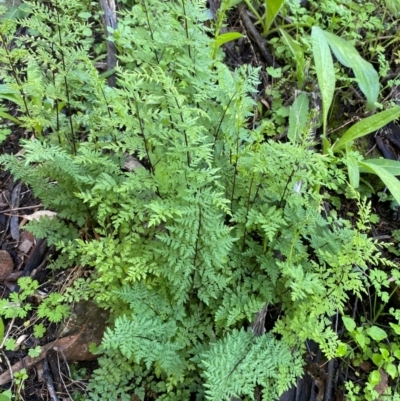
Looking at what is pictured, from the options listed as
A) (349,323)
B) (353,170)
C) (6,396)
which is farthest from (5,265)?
(353,170)

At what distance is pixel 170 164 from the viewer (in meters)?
1.80

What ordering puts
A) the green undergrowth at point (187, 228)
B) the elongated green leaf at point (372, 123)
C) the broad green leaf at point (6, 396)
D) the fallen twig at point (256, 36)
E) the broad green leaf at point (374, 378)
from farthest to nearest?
1. the fallen twig at point (256, 36)
2. the elongated green leaf at point (372, 123)
3. the broad green leaf at point (374, 378)
4. the broad green leaf at point (6, 396)
5. the green undergrowth at point (187, 228)

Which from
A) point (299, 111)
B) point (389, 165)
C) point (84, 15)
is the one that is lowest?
point (389, 165)

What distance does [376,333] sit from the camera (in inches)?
91.6

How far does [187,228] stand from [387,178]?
1323 millimetres

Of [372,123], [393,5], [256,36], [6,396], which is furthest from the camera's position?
[256,36]

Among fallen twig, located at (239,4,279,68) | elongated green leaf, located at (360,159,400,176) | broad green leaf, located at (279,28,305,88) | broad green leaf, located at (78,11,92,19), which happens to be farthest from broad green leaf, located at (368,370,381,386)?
broad green leaf, located at (78,11,92,19)

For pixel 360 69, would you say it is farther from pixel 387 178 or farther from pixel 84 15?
pixel 84 15

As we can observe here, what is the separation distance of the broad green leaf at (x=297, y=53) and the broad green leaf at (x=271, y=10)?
0.11 meters

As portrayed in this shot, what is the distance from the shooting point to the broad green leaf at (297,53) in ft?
9.55

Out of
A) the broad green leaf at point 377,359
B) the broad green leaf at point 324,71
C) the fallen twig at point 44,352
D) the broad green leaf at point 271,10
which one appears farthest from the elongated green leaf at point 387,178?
the fallen twig at point 44,352

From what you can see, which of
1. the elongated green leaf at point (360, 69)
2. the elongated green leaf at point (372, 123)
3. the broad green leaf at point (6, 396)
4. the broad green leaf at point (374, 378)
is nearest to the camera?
the broad green leaf at point (6, 396)

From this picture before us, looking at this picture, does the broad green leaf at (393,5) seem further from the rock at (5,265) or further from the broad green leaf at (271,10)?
the rock at (5,265)

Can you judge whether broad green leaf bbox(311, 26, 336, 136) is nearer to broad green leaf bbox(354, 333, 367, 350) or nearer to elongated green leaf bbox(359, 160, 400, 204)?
elongated green leaf bbox(359, 160, 400, 204)
